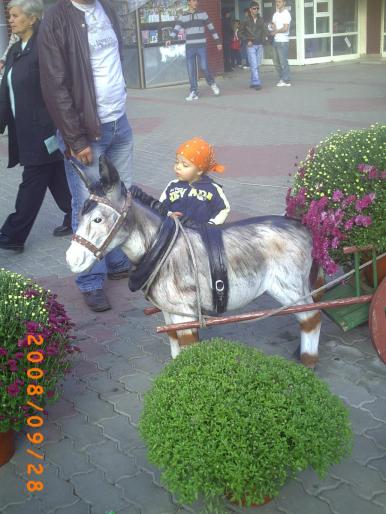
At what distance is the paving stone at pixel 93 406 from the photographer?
148 inches

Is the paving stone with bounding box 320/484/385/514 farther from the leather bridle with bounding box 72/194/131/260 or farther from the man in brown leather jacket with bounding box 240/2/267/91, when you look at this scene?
the man in brown leather jacket with bounding box 240/2/267/91

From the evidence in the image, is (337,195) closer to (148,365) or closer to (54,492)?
(148,365)

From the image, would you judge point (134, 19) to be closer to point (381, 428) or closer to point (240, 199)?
point (240, 199)

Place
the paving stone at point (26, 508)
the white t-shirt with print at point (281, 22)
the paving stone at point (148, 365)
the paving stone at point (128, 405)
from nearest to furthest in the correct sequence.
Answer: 1. the paving stone at point (26, 508)
2. the paving stone at point (128, 405)
3. the paving stone at point (148, 365)
4. the white t-shirt with print at point (281, 22)

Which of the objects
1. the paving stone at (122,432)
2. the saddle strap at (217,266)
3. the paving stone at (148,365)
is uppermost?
the saddle strap at (217,266)

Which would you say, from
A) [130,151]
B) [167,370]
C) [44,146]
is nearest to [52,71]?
[130,151]

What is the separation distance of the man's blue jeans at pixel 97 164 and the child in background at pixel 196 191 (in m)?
0.95

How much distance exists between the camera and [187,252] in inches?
143

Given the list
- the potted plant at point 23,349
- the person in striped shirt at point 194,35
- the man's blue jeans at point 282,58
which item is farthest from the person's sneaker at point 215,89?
the potted plant at point 23,349

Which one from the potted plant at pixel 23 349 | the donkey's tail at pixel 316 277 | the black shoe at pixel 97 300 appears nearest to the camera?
the potted plant at pixel 23 349

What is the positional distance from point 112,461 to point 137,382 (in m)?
0.82

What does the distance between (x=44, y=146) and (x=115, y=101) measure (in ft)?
4.59

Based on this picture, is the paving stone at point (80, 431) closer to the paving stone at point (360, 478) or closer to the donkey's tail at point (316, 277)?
the paving stone at point (360, 478)

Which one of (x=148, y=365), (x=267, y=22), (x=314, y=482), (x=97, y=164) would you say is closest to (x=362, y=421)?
(x=314, y=482)
